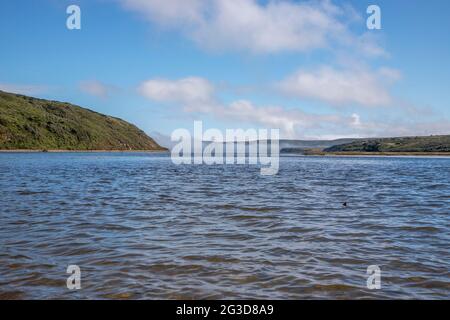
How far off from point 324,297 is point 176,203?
51.2 ft

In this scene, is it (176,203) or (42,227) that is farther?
(176,203)

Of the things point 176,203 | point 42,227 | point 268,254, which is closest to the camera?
point 268,254

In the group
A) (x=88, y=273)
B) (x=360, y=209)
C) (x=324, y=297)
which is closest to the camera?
(x=324, y=297)
